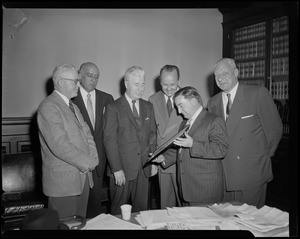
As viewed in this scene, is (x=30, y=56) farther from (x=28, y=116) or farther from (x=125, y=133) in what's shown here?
(x=125, y=133)

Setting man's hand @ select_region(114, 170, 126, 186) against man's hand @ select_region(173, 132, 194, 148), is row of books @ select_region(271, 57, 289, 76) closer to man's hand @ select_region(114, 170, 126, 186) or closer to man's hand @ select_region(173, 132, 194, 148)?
man's hand @ select_region(173, 132, 194, 148)

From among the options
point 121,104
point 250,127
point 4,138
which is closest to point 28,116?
point 4,138

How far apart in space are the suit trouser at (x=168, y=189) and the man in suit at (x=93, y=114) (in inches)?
25.0

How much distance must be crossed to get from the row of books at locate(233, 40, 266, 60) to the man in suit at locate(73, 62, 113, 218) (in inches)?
92.1

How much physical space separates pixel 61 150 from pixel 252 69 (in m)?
3.17

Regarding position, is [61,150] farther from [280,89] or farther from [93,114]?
[280,89]

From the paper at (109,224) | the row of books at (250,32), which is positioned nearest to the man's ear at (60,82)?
the paper at (109,224)

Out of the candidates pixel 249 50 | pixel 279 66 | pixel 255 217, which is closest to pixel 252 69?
pixel 249 50

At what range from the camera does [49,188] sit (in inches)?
77.8

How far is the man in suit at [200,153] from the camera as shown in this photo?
6.29 feet

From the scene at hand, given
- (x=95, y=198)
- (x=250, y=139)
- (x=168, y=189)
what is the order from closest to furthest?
(x=250, y=139) → (x=168, y=189) → (x=95, y=198)

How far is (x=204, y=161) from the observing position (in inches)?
78.0

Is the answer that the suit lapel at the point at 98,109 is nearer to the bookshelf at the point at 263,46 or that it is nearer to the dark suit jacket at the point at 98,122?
the dark suit jacket at the point at 98,122

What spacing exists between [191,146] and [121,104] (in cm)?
76
